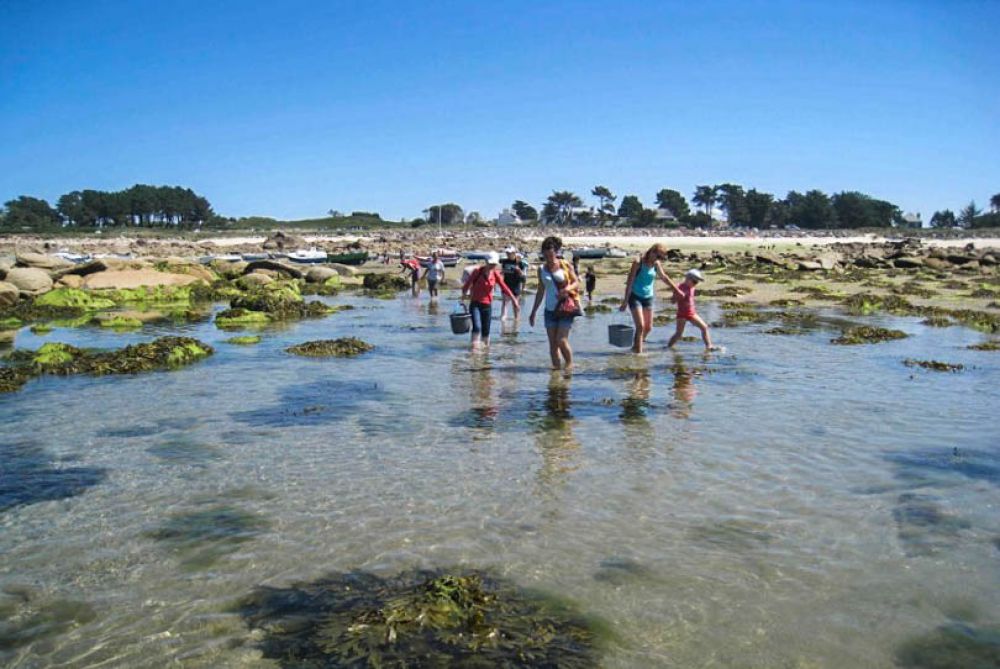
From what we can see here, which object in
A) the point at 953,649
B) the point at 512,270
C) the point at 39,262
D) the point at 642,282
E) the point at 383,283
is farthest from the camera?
the point at 383,283

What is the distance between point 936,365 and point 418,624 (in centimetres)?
1154

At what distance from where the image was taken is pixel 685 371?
40.4 ft

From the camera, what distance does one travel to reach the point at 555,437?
8.24 m

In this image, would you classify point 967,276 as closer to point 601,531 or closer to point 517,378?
point 517,378

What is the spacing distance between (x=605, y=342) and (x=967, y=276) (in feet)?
102

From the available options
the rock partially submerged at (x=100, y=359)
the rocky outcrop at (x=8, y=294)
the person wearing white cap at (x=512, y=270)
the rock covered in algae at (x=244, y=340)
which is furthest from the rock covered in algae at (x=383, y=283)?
the rock partially submerged at (x=100, y=359)

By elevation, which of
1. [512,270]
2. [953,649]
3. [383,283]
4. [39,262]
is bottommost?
[953,649]

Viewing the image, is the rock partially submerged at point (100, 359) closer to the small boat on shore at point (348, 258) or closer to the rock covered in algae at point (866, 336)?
the rock covered in algae at point (866, 336)

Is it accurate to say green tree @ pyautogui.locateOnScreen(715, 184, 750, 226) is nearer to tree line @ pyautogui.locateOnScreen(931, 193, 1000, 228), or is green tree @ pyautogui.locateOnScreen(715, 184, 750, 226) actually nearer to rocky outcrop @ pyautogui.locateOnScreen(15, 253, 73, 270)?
tree line @ pyautogui.locateOnScreen(931, 193, 1000, 228)

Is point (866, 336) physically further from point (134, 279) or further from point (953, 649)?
point (134, 279)

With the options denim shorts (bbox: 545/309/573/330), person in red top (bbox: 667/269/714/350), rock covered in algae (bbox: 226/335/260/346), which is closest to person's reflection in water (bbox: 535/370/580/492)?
denim shorts (bbox: 545/309/573/330)

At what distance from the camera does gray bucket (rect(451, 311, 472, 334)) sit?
Answer: 1511 cm

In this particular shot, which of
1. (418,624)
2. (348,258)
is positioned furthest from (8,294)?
(348,258)

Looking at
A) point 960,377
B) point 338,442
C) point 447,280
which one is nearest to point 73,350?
point 338,442
